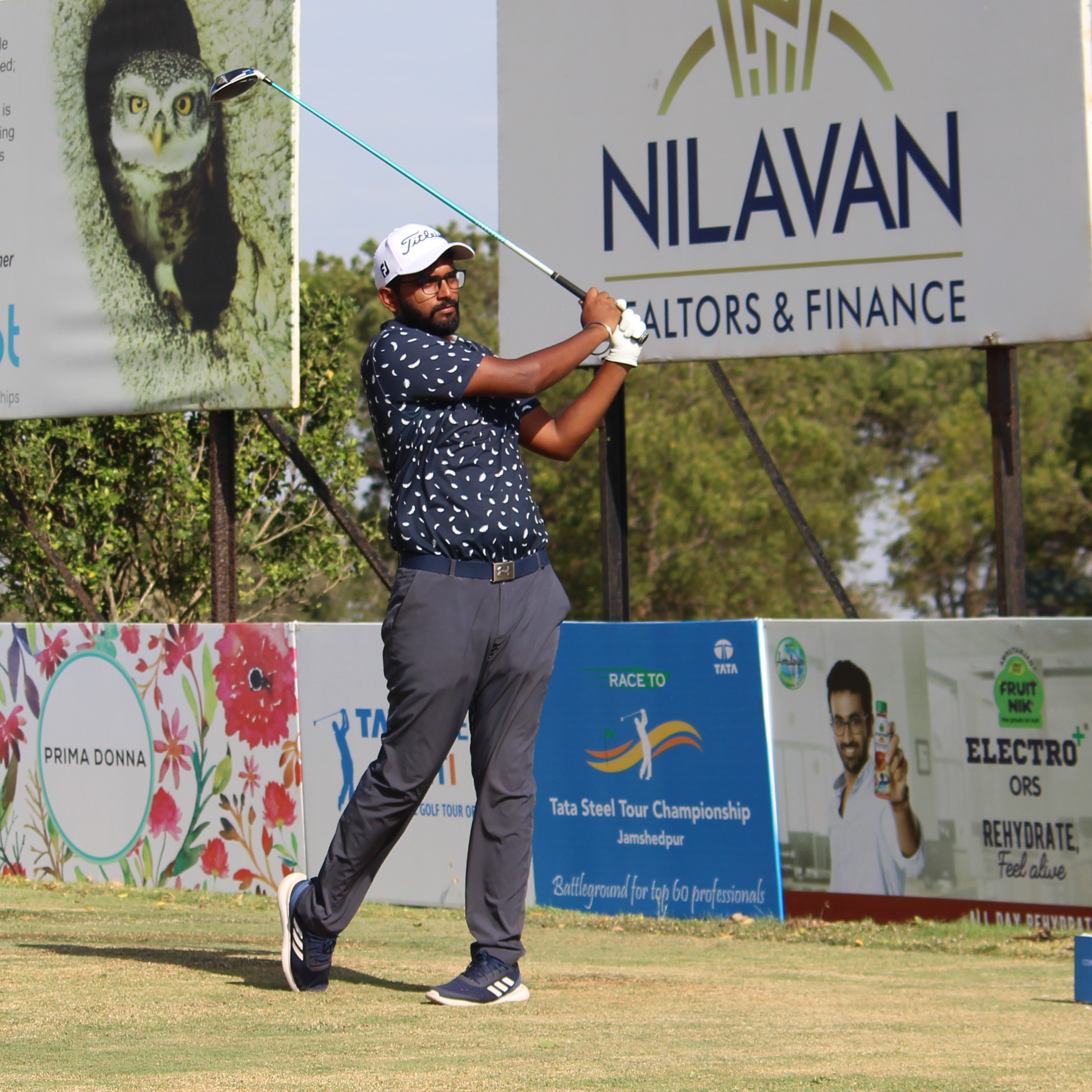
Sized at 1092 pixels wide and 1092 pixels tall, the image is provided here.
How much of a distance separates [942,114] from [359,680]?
394cm

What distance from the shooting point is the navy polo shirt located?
159 inches

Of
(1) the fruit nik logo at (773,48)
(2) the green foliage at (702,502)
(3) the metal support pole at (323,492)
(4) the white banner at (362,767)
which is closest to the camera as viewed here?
(4) the white banner at (362,767)

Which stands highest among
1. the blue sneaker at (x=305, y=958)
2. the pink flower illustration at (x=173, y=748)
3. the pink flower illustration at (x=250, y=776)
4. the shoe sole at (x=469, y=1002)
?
the pink flower illustration at (x=173, y=748)

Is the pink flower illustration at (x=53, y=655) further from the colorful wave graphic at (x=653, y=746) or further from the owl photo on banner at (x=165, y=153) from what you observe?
the colorful wave graphic at (x=653, y=746)

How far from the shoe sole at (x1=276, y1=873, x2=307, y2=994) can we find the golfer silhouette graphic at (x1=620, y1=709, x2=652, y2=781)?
356cm

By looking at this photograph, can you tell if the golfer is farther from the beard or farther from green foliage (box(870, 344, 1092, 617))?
green foliage (box(870, 344, 1092, 617))

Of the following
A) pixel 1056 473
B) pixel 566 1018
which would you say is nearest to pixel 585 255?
pixel 566 1018

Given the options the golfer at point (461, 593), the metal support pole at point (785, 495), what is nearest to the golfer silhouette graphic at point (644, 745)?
the metal support pole at point (785, 495)

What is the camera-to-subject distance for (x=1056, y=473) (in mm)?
36531

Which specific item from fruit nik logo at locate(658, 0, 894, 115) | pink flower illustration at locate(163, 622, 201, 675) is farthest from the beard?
pink flower illustration at locate(163, 622, 201, 675)

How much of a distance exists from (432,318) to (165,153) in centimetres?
652

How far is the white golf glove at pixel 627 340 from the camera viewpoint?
165 inches

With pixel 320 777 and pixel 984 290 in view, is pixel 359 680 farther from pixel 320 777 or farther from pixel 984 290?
pixel 984 290

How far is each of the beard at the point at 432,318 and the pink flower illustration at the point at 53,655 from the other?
5.98 meters
